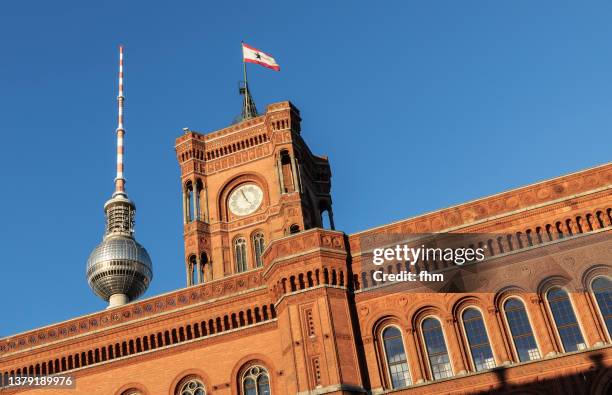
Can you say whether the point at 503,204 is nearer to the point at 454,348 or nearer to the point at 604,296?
the point at 604,296

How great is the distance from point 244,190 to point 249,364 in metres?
22.7

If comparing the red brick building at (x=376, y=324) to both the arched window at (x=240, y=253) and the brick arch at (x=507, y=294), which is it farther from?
the arched window at (x=240, y=253)

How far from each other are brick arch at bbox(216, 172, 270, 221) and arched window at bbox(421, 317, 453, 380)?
2387cm

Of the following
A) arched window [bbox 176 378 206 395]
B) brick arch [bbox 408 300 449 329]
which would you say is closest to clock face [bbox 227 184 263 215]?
arched window [bbox 176 378 206 395]

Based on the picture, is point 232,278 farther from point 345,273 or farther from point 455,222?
point 455,222

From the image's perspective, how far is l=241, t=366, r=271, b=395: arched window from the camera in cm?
3191

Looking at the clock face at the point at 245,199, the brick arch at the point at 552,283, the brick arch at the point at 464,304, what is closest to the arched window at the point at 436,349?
the brick arch at the point at 464,304

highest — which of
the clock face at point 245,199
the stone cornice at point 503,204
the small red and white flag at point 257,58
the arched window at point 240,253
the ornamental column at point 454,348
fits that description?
the small red and white flag at point 257,58

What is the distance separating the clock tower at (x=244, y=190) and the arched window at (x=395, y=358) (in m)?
18.8

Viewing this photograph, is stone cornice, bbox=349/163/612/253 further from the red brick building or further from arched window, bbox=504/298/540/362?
arched window, bbox=504/298/540/362

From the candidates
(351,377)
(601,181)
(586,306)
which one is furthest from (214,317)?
(601,181)

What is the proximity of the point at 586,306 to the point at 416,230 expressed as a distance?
26.7 ft

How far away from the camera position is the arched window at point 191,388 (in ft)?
108

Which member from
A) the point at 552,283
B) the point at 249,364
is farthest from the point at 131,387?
the point at 552,283
